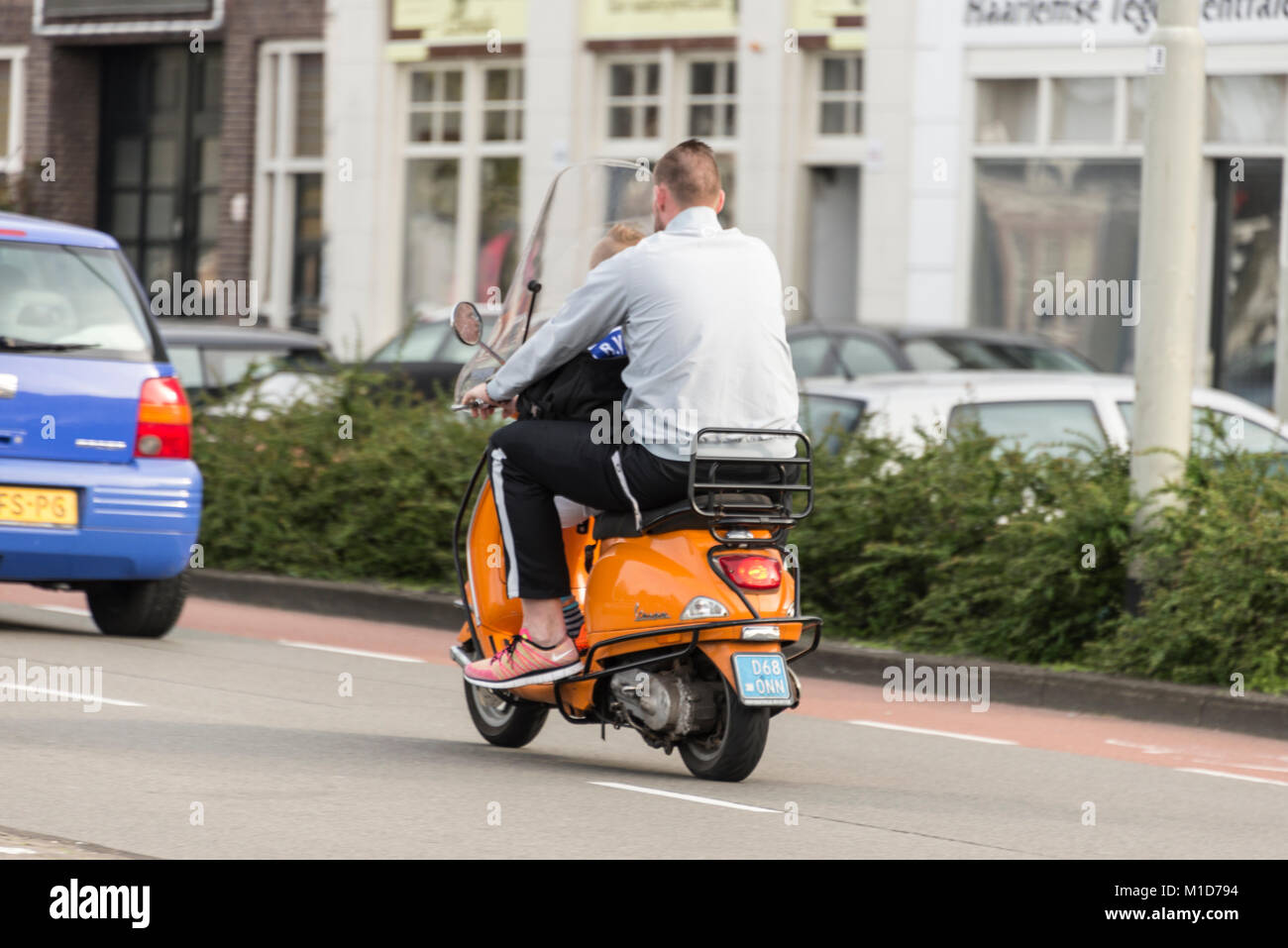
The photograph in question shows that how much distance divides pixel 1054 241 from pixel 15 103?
16.5 meters

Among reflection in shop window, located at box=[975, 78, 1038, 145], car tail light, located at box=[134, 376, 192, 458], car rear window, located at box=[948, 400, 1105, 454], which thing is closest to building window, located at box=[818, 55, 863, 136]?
reflection in shop window, located at box=[975, 78, 1038, 145]

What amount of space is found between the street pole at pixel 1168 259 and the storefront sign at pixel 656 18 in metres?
14.1

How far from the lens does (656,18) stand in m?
26.0

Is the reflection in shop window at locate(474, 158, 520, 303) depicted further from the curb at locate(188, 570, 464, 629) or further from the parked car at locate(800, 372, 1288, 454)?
the parked car at locate(800, 372, 1288, 454)

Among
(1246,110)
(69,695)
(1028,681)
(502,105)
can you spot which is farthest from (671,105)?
(69,695)

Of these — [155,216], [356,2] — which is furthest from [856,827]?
[155,216]

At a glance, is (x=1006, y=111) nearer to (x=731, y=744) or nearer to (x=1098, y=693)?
(x=1098, y=693)

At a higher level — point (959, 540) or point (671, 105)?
point (671, 105)

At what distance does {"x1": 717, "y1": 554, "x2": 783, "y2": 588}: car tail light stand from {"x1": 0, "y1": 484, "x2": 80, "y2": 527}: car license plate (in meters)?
4.22

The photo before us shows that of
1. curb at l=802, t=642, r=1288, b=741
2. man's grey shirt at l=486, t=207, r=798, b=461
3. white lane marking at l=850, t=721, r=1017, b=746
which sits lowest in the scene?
white lane marking at l=850, t=721, r=1017, b=746

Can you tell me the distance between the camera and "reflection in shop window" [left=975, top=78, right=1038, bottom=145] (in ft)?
77.6

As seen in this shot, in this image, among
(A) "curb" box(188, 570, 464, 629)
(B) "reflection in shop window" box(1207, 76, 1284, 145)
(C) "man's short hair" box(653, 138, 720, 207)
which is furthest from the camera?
(B) "reflection in shop window" box(1207, 76, 1284, 145)

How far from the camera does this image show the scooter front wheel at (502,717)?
8688mm
